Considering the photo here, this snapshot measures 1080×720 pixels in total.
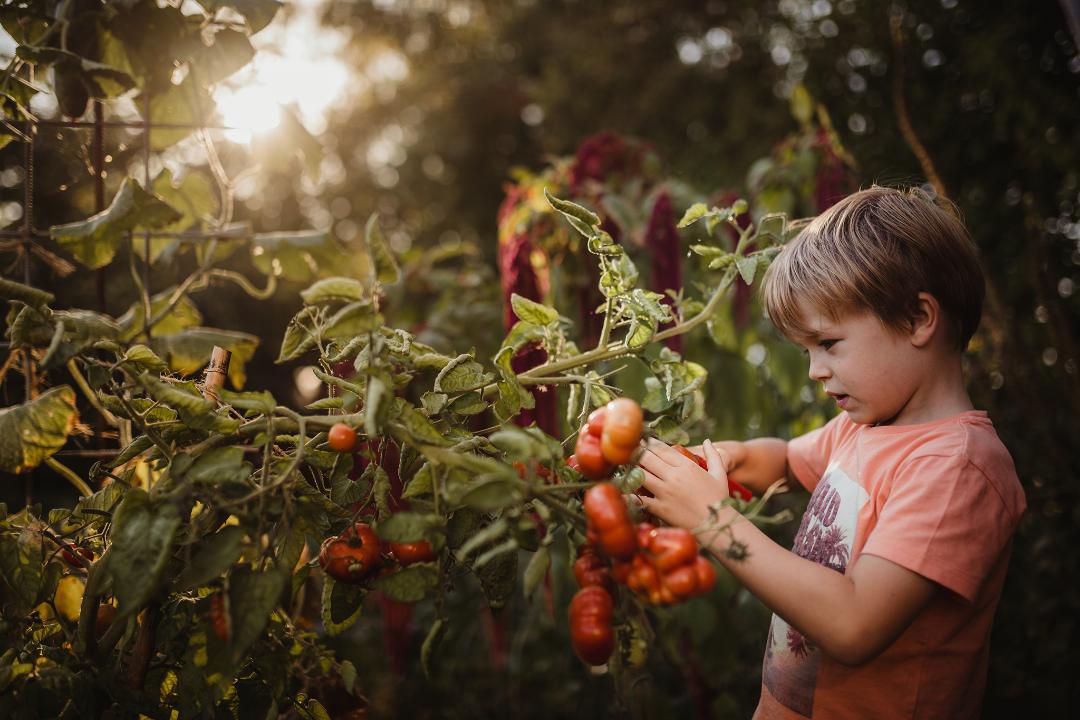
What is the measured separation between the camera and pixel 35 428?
776 mm

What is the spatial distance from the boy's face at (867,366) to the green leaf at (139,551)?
73cm

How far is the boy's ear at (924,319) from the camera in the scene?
0.87 metres

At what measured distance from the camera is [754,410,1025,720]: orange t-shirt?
2.51 ft

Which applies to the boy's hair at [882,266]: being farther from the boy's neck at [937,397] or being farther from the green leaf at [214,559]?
the green leaf at [214,559]

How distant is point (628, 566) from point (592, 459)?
102 millimetres

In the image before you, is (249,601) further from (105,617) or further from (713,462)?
(713,462)

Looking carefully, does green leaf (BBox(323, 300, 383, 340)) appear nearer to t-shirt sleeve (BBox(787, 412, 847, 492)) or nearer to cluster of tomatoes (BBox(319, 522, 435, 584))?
cluster of tomatoes (BBox(319, 522, 435, 584))

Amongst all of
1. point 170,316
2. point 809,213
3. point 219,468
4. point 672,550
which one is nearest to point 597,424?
point 672,550

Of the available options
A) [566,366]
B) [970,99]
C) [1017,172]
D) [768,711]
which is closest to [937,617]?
[768,711]

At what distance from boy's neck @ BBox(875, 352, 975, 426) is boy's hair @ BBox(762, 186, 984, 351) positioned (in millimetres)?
50

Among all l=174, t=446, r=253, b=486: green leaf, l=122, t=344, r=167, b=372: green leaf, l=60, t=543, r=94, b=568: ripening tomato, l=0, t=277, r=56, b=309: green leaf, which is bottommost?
l=60, t=543, r=94, b=568: ripening tomato

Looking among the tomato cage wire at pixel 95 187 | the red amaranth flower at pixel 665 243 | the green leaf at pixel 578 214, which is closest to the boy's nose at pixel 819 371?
the green leaf at pixel 578 214

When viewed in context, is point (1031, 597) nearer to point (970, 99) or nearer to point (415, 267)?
point (970, 99)

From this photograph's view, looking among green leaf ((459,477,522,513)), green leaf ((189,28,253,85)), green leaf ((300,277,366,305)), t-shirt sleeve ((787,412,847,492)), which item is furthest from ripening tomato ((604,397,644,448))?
green leaf ((189,28,253,85))
